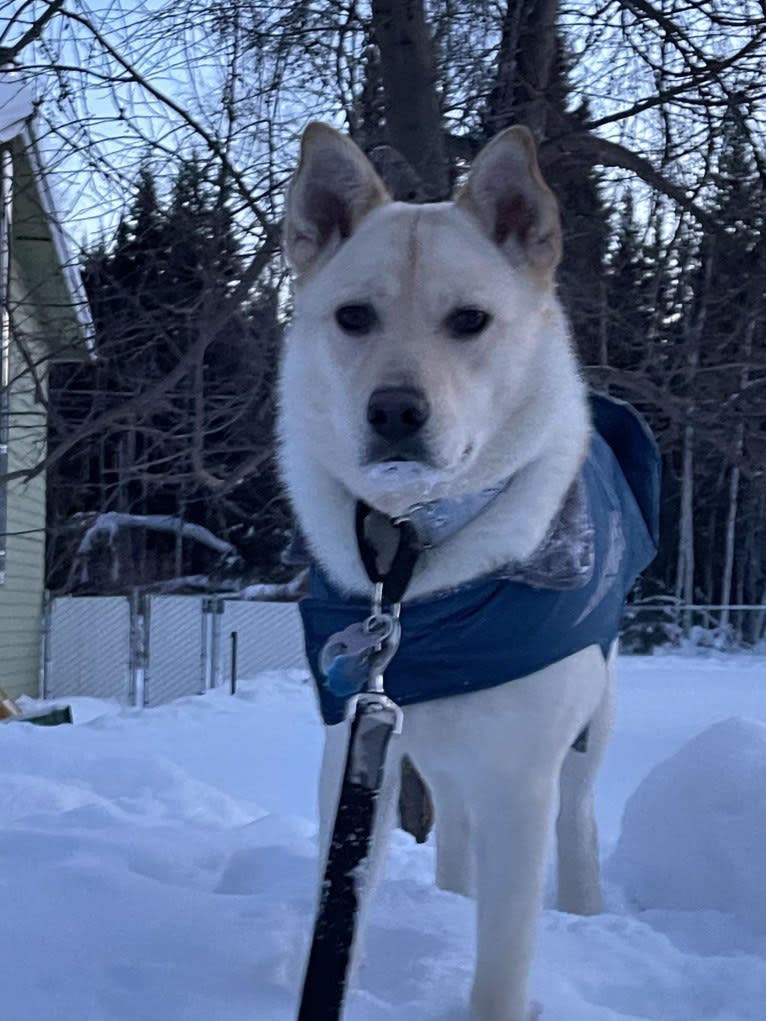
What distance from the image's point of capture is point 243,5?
4.85 metres

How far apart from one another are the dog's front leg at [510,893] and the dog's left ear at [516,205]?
1.22 metres

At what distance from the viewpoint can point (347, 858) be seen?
6.22 feet

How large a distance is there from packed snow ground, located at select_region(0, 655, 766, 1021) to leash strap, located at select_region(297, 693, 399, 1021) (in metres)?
0.45

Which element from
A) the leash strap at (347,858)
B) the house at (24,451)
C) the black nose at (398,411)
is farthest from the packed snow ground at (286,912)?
the house at (24,451)

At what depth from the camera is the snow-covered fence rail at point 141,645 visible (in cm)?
1627

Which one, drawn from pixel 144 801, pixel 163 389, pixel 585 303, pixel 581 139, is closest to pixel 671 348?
pixel 585 303

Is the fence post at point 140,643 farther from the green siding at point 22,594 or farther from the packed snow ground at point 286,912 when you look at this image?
the packed snow ground at point 286,912

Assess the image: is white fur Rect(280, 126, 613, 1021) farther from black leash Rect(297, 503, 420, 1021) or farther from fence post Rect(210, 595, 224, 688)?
fence post Rect(210, 595, 224, 688)

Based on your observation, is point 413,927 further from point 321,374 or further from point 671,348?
point 671,348

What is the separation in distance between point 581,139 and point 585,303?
0.85m

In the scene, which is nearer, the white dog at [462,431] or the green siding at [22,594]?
the white dog at [462,431]

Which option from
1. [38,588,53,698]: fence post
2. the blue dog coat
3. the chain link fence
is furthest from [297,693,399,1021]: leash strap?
[38,588,53,698]: fence post

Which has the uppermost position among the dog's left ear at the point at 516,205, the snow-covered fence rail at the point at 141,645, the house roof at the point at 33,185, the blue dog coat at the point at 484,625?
the house roof at the point at 33,185

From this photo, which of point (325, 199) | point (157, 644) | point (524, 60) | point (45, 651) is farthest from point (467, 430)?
point (157, 644)
